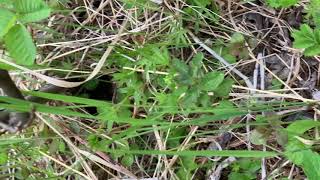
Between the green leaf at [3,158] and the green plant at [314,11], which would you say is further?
the green leaf at [3,158]

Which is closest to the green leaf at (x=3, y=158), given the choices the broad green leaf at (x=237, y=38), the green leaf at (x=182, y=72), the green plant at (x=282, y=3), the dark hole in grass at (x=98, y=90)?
the dark hole in grass at (x=98, y=90)

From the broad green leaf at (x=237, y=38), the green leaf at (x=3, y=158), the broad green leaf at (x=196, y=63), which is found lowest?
the green leaf at (x=3, y=158)

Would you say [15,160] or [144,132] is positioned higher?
[144,132]

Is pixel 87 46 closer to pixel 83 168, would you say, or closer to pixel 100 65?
pixel 100 65

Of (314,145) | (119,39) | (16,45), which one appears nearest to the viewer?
(16,45)

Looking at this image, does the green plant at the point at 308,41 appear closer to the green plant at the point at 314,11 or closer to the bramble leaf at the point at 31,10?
the green plant at the point at 314,11

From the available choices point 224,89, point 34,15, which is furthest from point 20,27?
point 224,89

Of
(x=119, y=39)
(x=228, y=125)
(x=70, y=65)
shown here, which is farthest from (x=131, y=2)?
(x=228, y=125)
